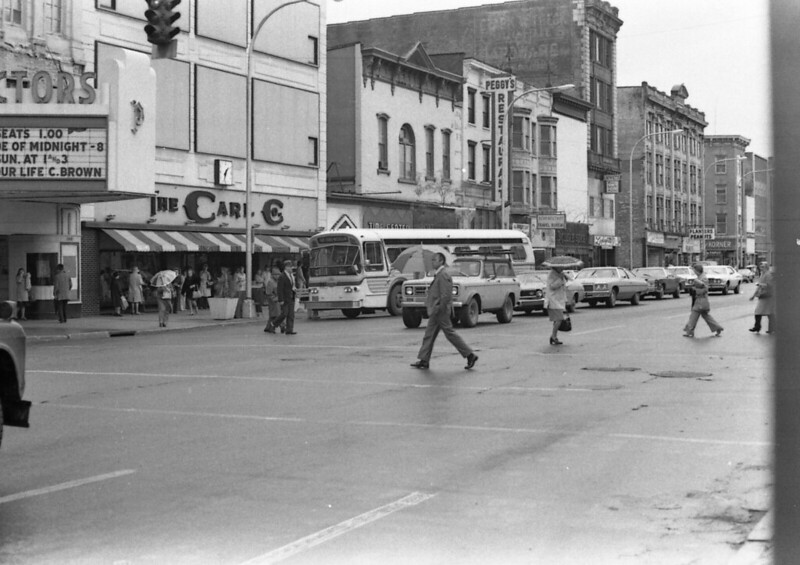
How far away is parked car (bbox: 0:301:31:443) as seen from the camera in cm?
816

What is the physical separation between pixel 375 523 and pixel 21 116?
24.0m

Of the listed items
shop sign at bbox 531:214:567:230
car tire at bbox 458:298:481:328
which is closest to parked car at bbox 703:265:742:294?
shop sign at bbox 531:214:567:230

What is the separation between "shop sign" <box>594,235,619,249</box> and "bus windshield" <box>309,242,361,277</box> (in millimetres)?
41239

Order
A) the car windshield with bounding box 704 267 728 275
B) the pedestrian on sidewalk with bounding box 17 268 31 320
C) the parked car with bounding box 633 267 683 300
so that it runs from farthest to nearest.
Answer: the car windshield with bounding box 704 267 728 275
the parked car with bounding box 633 267 683 300
the pedestrian on sidewalk with bounding box 17 268 31 320

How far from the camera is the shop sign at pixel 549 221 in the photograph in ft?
184

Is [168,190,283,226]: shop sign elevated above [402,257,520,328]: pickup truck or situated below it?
above

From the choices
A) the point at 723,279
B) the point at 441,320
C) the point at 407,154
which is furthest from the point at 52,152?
the point at 723,279

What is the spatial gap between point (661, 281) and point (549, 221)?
1002cm

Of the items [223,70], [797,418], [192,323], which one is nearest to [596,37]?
[223,70]

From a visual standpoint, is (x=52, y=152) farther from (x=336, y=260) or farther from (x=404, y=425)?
(x=404, y=425)

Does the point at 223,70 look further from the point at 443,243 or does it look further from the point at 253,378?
the point at 253,378

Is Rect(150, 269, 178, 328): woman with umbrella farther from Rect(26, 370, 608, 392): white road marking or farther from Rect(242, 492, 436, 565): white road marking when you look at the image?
Rect(242, 492, 436, 565): white road marking

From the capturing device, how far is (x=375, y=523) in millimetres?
6547

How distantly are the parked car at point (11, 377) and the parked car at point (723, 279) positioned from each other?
45835mm
